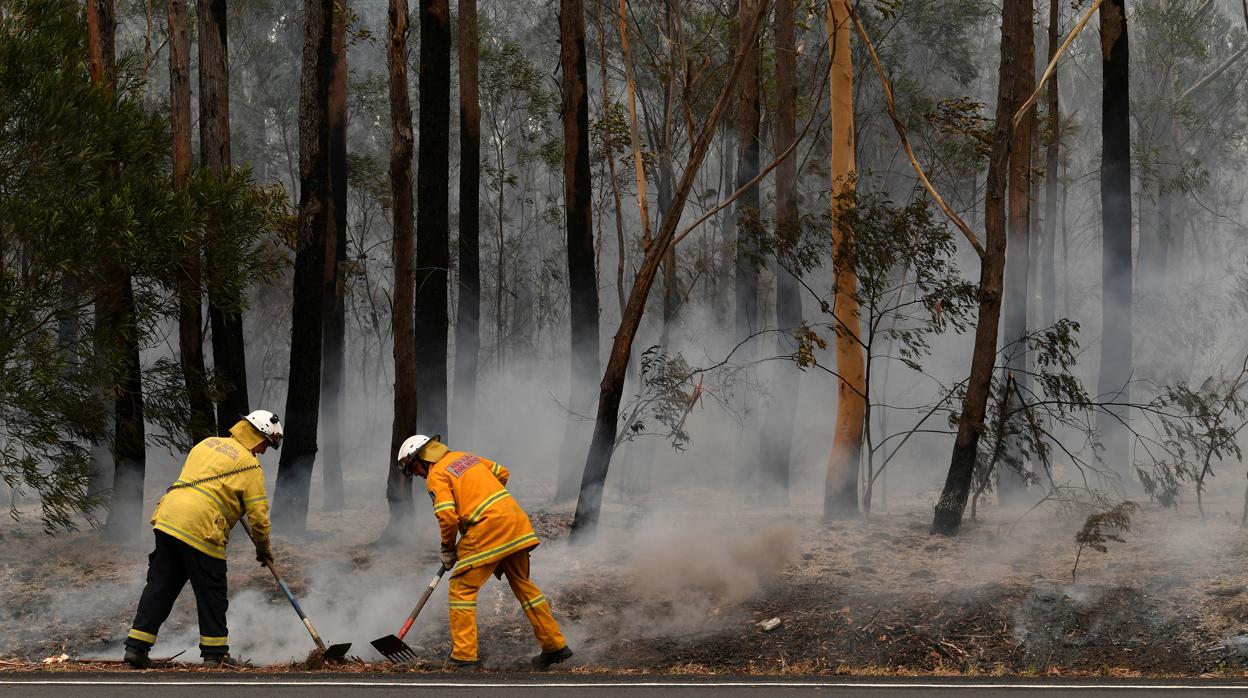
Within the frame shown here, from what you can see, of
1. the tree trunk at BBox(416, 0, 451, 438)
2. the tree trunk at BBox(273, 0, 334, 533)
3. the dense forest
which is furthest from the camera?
the tree trunk at BBox(416, 0, 451, 438)

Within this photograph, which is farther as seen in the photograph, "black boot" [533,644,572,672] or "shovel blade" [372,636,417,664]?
"black boot" [533,644,572,672]

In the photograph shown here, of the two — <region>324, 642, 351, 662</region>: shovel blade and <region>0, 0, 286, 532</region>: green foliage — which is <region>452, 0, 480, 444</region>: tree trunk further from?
<region>324, 642, 351, 662</region>: shovel blade

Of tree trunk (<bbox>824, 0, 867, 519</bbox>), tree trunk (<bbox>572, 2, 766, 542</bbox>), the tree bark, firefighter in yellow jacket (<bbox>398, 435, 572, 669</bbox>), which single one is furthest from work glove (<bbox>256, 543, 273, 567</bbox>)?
the tree bark

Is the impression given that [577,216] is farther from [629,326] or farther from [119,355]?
[119,355]

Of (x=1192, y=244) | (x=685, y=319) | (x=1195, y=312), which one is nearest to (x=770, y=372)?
(x=685, y=319)

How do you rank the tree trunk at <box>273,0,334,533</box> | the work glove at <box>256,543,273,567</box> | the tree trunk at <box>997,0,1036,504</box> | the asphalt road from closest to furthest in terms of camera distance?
the asphalt road
the work glove at <box>256,543,273,567</box>
the tree trunk at <box>997,0,1036,504</box>
the tree trunk at <box>273,0,334,533</box>

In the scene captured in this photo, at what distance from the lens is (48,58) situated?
1245cm

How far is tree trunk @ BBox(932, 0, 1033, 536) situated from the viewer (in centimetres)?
1322

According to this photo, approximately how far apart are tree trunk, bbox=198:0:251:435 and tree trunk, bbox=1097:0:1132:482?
35.8 ft

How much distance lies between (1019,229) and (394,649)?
38.7ft

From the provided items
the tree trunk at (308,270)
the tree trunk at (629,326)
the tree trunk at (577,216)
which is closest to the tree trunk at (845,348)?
the tree trunk at (629,326)

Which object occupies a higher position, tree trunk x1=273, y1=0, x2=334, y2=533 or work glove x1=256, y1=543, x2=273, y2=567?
tree trunk x1=273, y1=0, x2=334, y2=533

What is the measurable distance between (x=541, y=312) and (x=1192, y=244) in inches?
955

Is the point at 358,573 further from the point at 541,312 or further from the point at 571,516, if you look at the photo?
the point at 541,312
